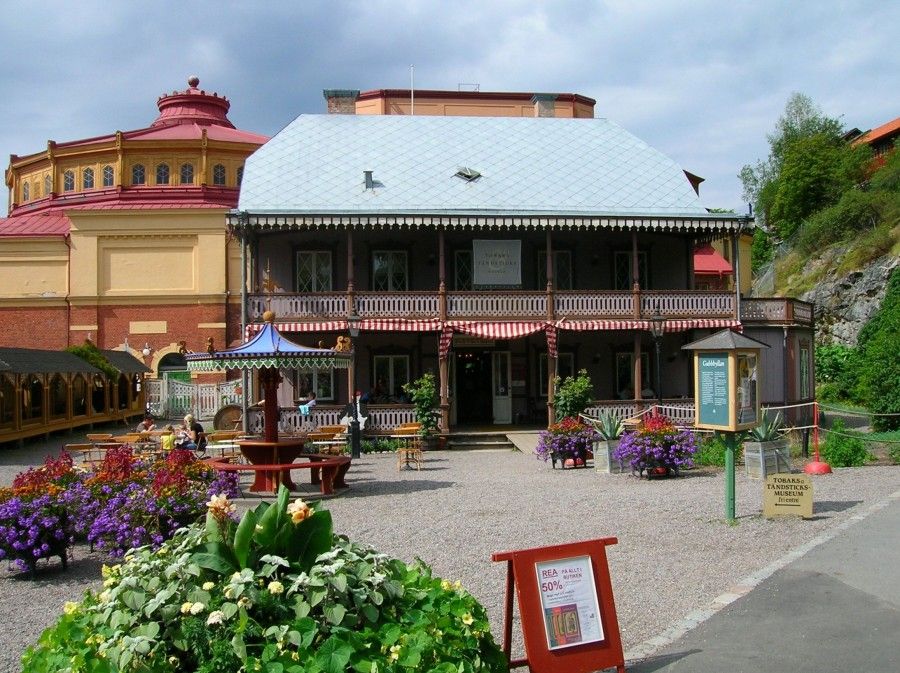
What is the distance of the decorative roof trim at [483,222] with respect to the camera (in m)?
24.8

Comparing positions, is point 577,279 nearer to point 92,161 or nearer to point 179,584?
point 179,584

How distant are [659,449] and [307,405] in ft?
36.2

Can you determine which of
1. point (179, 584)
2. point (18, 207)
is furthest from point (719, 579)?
point (18, 207)

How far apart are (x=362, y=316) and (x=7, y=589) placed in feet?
54.5

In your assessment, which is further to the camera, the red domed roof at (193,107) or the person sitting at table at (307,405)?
the red domed roof at (193,107)

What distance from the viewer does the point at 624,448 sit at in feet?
56.3

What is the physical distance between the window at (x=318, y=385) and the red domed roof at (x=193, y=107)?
30463 millimetres

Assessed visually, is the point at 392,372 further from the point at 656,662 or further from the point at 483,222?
the point at 656,662

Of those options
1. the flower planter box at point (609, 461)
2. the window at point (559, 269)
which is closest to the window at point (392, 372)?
the window at point (559, 269)

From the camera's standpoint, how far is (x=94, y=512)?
10.0m

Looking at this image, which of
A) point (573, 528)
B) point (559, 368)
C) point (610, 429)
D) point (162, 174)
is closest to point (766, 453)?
point (610, 429)

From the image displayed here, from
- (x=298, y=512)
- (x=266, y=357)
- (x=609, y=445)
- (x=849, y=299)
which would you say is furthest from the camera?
(x=849, y=299)

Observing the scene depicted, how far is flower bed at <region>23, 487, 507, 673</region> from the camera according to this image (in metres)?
4.19

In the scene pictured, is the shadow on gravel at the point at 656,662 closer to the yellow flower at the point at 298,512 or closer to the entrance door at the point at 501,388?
the yellow flower at the point at 298,512
